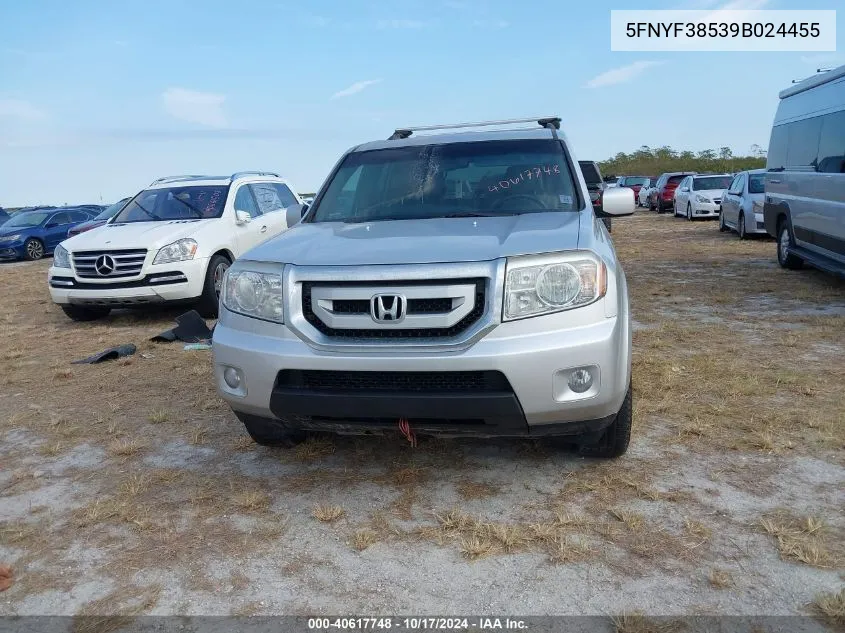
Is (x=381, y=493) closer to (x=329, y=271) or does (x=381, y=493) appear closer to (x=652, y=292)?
(x=329, y=271)

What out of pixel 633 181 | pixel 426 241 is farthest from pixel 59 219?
pixel 633 181

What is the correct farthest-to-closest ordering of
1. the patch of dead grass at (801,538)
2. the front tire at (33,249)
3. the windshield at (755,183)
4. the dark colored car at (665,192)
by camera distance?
the dark colored car at (665,192), the front tire at (33,249), the windshield at (755,183), the patch of dead grass at (801,538)

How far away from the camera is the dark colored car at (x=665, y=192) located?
25.1 meters

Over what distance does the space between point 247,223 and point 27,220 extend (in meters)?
16.3

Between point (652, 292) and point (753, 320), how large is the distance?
2075mm

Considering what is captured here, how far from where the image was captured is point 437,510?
3201 mm

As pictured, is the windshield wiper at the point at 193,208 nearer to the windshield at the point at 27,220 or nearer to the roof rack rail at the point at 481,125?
the roof rack rail at the point at 481,125

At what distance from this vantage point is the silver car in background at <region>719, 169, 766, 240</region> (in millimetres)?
13860

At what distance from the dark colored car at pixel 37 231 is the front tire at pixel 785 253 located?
18.3m

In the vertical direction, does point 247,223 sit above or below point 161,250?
above

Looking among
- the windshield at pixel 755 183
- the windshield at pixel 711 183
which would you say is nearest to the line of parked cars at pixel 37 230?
the windshield at pixel 755 183

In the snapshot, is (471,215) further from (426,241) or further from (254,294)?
(254,294)

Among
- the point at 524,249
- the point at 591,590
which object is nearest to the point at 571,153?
the point at 524,249

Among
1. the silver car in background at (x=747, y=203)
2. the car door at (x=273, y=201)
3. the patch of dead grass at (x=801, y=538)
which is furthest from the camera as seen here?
the silver car in background at (x=747, y=203)
